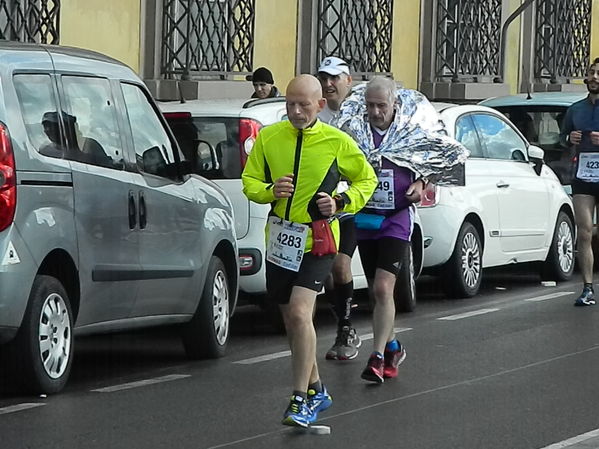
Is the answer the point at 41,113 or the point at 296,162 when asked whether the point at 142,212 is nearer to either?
the point at 41,113

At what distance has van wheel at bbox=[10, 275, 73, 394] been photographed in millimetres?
9227

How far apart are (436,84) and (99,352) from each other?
1617 centimetres

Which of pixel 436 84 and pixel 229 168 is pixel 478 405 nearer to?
pixel 229 168

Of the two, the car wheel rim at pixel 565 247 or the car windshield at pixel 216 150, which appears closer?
the car windshield at pixel 216 150

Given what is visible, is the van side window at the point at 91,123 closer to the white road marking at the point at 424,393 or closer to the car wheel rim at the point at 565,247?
the white road marking at the point at 424,393

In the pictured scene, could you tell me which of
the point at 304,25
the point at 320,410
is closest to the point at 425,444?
the point at 320,410

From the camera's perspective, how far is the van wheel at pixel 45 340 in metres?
9.23

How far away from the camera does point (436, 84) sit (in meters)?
27.4

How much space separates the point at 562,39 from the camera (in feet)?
105

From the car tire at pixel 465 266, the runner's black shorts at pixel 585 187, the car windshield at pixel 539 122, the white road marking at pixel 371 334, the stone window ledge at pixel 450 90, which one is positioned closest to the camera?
the white road marking at pixel 371 334

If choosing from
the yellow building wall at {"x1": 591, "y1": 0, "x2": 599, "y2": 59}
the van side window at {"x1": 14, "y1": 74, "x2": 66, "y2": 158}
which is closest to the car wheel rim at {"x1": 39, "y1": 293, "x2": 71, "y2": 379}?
the van side window at {"x1": 14, "y1": 74, "x2": 66, "y2": 158}

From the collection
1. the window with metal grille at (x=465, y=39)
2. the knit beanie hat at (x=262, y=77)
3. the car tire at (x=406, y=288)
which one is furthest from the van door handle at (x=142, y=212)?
the window with metal grille at (x=465, y=39)

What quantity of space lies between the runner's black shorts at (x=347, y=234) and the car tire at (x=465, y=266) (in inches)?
155

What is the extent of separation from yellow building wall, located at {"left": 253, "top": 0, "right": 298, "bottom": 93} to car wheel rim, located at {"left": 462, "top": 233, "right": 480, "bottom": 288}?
8706 mm
